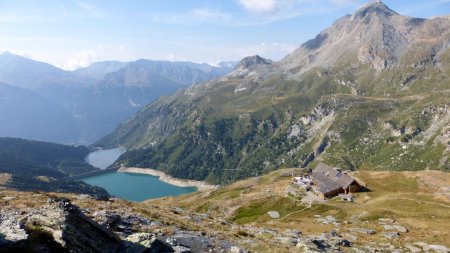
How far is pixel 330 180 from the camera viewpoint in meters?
132

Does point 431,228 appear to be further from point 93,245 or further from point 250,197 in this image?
point 93,245

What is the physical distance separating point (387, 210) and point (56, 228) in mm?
83446

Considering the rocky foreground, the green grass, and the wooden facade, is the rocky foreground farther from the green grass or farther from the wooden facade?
the wooden facade

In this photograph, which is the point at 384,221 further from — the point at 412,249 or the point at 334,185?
the point at 334,185

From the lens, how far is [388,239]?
64250 millimetres

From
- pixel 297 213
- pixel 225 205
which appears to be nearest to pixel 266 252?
pixel 297 213

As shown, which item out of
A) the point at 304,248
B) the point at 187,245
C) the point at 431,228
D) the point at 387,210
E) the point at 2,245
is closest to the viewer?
the point at 2,245

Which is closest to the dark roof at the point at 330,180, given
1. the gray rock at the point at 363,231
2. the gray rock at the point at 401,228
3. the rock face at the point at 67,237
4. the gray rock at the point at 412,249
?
the gray rock at the point at 401,228

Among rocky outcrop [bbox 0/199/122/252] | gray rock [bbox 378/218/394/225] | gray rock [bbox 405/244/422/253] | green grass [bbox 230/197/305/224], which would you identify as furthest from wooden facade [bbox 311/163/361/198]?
rocky outcrop [bbox 0/199/122/252]

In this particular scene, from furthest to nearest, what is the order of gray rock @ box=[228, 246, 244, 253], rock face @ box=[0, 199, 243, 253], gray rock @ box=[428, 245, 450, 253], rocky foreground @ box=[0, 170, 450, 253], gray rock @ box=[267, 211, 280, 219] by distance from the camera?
gray rock @ box=[267, 211, 280, 219], gray rock @ box=[428, 245, 450, 253], gray rock @ box=[228, 246, 244, 253], rocky foreground @ box=[0, 170, 450, 253], rock face @ box=[0, 199, 243, 253]

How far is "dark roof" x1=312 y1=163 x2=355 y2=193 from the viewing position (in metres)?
123

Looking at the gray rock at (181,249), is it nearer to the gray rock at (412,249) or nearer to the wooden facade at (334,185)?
the gray rock at (412,249)

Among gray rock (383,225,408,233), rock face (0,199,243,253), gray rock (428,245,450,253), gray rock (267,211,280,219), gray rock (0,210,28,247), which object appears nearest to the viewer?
gray rock (0,210,28,247)

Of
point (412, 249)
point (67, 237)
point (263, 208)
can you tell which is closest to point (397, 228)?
point (412, 249)
